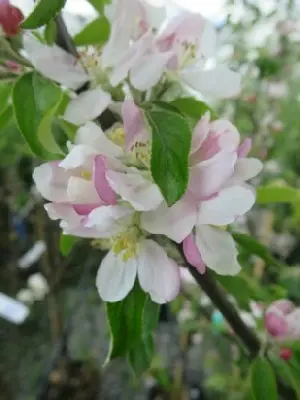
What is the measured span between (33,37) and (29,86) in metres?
0.05

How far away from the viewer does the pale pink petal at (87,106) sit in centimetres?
41

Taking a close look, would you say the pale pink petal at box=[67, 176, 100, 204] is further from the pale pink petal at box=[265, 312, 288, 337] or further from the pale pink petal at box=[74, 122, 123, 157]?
the pale pink petal at box=[265, 312, 288, 337]

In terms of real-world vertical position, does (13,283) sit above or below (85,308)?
below

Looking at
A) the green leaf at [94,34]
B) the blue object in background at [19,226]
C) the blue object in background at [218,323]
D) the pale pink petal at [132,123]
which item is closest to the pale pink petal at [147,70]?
the pale pink petal at [132,123]

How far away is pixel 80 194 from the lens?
1.21ft

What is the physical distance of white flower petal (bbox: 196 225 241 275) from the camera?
400 millimetres

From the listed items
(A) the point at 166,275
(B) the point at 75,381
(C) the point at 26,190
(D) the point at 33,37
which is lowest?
(B) the point at 75,381

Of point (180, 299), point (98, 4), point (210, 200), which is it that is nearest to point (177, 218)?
point (210, 200)

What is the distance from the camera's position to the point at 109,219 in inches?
14.1

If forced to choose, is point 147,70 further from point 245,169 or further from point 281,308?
point 281,308

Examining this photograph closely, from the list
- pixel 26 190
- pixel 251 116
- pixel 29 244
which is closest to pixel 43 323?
pixel 29 244

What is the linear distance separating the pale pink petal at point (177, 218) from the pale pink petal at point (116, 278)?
0.06 metres

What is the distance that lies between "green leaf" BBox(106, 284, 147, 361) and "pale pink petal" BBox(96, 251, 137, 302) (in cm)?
2

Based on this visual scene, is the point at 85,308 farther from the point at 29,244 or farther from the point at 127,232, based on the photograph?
the point at 127,232
